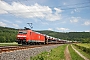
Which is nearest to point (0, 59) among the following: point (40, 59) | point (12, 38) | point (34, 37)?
point (40, 59)

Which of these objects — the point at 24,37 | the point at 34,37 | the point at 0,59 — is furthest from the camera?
the point at 34,37

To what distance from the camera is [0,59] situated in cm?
1366

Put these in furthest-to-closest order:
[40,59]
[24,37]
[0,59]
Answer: [24,37], [40,59], [0,59]

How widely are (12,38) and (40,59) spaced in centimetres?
10590

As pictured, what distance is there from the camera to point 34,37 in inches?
1922

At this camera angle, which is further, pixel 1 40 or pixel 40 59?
pixel 1 40

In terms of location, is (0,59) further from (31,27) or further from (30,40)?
(31,27)

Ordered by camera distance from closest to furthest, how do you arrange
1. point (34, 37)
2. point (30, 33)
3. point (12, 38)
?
point (30, 33) → point (34, 37) → point (12, 38)

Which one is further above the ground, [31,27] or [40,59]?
[31,27]

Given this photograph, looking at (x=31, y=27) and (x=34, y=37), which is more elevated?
(x=31, y=27)

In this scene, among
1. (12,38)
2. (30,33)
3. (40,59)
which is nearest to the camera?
(40,59)

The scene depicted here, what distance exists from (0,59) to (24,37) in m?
28.8

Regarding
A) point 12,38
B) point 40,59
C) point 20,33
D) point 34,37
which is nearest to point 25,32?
point 20,33

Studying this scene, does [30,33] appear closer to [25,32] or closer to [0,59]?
[25,32]
